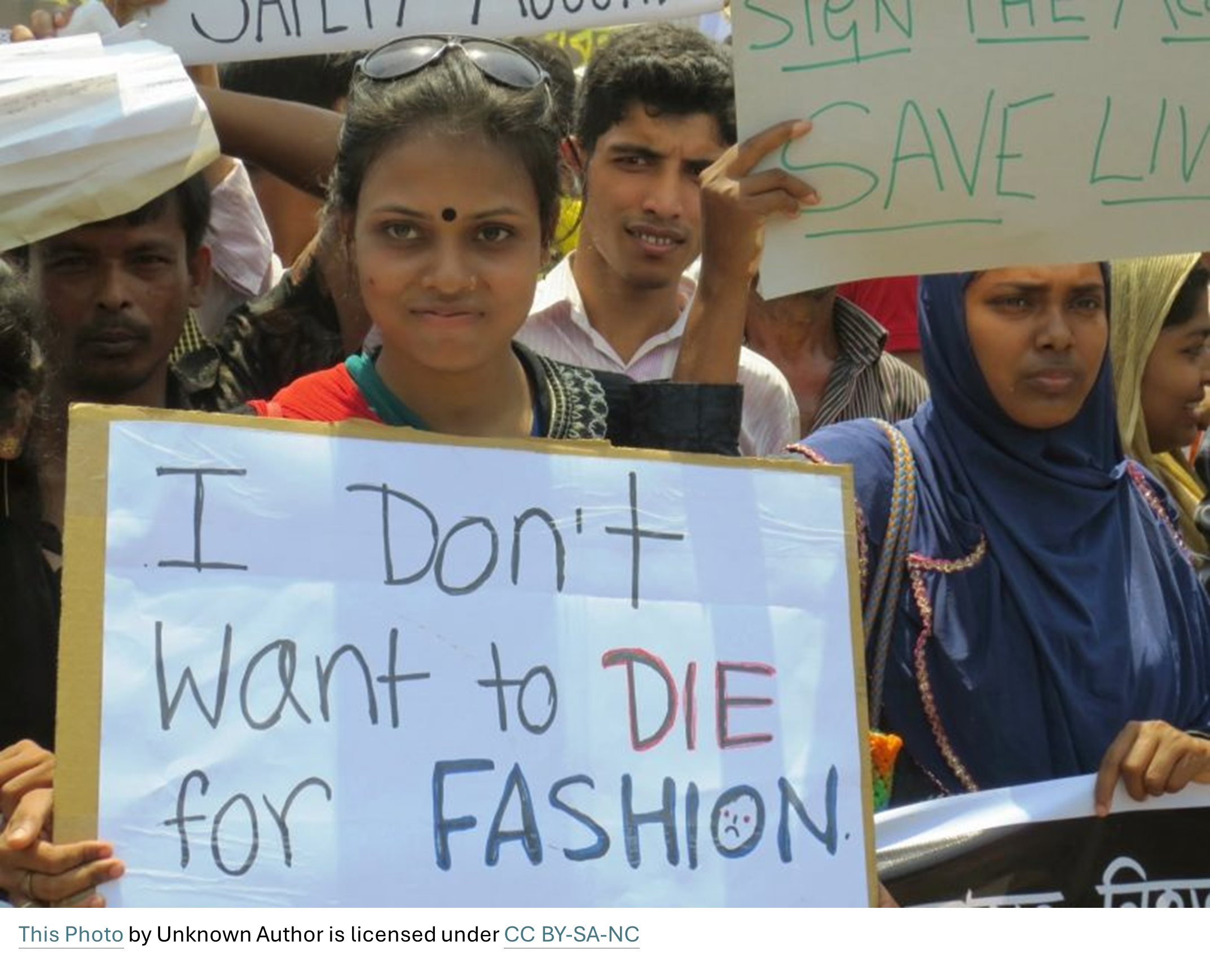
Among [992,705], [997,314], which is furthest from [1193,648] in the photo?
[997,314]

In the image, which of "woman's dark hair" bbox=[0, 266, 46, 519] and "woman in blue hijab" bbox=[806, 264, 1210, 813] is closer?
"woman's dark hair" bbox=[0, 266, 46, 519]

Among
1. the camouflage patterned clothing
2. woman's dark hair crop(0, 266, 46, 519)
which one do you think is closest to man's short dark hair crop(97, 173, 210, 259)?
the camouflage patterned clothing

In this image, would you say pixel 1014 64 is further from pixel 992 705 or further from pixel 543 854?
pixel 543 854

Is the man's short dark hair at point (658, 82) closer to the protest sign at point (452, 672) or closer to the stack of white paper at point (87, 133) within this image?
the stack of white paper at point (87, 133)

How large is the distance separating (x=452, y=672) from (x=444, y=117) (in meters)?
0.79

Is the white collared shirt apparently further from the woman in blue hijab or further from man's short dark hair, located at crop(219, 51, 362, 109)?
man's short dark hair, located at crop(219, 51, 362, 109)

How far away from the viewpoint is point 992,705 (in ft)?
10.3

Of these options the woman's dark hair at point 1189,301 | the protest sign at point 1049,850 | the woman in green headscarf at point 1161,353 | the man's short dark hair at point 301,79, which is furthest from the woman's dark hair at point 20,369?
the woman's dark hair at point 1189,301

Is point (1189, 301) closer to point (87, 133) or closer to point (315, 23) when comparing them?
point (315, 23)

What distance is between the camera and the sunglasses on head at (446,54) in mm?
2822

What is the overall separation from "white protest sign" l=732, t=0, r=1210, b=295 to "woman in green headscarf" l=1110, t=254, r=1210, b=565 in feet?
4.88

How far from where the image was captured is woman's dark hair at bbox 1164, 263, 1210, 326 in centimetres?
470
